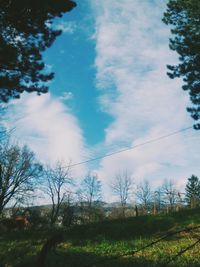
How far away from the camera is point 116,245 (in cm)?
1502

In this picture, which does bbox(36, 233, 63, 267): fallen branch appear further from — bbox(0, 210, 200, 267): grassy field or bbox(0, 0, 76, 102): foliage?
bbox(0, 0, 76, 102): foliage

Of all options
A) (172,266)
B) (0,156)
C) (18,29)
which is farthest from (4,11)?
(0,156)

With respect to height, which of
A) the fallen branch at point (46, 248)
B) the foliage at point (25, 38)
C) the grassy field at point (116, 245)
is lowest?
the grassy field at point (116, 245)

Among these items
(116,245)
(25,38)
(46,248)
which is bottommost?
(116,245)

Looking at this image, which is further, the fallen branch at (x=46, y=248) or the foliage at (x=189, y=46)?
the foliage at (x=189, y=46)

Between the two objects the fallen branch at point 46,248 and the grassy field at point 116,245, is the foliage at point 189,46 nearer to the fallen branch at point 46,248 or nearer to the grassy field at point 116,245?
the grassy field at point 116,245

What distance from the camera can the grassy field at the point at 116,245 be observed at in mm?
11000

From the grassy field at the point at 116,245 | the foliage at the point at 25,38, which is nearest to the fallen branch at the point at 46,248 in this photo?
the grassy field at the point at 116,245

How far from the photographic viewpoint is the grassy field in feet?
36.1

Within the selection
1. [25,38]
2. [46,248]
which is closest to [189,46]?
[25,38]

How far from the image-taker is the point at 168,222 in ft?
66.4

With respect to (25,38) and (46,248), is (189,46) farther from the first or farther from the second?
(46,248)

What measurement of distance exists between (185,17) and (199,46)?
2800 mm

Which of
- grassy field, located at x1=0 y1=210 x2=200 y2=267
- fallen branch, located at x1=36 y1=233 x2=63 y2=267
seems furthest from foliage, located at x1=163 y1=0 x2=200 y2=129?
fallen branch, located at x1=36 y1=233 x2=63 y2=267
